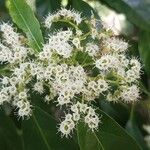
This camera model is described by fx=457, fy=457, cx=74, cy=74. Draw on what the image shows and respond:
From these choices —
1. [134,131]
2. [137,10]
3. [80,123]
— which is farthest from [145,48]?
[80,123]

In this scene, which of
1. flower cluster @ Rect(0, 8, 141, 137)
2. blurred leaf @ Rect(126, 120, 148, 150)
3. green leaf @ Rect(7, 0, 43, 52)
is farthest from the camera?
blurred leaf @ Rect(126, 120, 148, 150)

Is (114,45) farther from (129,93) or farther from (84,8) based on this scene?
(84,8)

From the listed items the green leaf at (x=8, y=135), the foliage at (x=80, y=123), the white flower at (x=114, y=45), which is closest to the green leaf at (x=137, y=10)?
the foliage at (x=80, y=123)

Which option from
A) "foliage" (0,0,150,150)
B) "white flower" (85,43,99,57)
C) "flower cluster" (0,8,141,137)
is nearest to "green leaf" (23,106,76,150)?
"foliage" (0,0,150,150)

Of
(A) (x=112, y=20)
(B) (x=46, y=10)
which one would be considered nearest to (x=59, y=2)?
(B) (x=46, y=10)

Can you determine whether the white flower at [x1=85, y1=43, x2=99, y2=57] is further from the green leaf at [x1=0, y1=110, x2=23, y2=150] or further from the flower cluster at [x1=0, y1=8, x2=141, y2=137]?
the green leaf at [x1=0, y1=110, x2=23, y2=150]

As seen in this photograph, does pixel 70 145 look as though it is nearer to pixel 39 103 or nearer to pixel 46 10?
pixel 39 103
